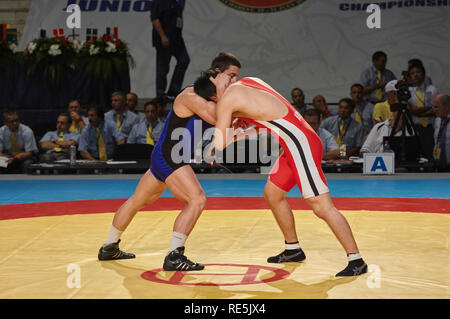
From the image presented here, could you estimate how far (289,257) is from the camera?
415cm

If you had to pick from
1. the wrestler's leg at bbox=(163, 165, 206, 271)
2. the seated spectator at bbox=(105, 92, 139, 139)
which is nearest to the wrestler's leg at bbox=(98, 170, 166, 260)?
the wrestler's leg at bbox=(163, 165, 206, 271)

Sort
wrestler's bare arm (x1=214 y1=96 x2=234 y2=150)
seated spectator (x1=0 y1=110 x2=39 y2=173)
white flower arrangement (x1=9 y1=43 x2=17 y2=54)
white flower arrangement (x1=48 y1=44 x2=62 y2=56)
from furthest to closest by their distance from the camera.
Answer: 1. white flower arrangement (x1=9 y1=43 x2=17 y2=54)
2. white flower arrangement (x1=48 y1=44 x2=62 y2=56)
3. seated spectator (x1=0 y1=110 x2=39 y2=173)
4. wrestler's bare arm (x1=214 y1=96 x2=234 y2=150)

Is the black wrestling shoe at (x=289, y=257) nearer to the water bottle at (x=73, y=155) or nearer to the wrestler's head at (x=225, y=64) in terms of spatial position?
the wrestler's head at (x=225, y=64)

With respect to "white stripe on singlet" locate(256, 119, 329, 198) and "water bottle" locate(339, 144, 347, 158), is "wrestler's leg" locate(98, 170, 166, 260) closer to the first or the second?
"white stripe on singlet" locate(256, 119, 329, 198)

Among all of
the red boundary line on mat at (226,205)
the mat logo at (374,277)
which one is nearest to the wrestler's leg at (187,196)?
the mat logo at (374,277)

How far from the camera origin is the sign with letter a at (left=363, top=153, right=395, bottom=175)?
8.91 meters

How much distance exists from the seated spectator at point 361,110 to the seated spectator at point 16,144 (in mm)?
4518

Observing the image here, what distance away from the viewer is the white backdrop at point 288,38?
37.8 ft

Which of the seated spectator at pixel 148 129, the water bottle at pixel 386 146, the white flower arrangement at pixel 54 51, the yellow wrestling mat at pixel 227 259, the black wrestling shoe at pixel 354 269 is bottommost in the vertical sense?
the yellow wrestling mat at pixel 227 259

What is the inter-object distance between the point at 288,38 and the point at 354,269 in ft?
28.0

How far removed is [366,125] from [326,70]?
2233 mm

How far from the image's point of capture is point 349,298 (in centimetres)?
319

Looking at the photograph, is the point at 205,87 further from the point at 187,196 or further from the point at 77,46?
the point at 77,46

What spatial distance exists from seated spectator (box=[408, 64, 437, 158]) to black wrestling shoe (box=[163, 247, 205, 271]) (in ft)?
21.4
